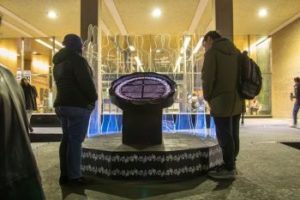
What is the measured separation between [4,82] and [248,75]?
11.0ft

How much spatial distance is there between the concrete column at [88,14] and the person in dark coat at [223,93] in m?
6.34

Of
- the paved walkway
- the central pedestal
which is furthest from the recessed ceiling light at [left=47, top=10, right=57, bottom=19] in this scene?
the central pedestal

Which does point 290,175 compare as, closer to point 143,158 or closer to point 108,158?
point 143,158

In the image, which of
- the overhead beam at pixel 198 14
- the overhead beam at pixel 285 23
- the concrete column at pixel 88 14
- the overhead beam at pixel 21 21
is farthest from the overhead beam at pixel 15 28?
the overhead beam at pixel 285 23

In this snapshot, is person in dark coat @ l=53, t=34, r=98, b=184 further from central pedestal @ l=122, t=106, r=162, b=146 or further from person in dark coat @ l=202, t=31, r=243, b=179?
person in dark coat @ l=202, t=31, r=243, b=179

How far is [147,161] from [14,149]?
309 cm

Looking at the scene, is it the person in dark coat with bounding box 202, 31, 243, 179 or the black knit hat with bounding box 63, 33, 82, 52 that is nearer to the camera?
the black knit hat with bounding box 63, 33, 82, 52

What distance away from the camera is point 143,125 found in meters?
4.50

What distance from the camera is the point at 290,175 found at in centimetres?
414

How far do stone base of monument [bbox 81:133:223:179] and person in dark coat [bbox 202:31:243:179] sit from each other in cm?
32

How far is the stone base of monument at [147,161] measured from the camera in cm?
400

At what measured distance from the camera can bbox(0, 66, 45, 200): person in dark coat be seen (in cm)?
95

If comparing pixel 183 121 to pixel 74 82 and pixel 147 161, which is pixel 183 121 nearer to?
pixel 147 161

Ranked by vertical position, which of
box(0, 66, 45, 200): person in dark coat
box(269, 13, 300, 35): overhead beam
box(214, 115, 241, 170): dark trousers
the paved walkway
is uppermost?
box(269, 13, 300, 35): overhead beam
